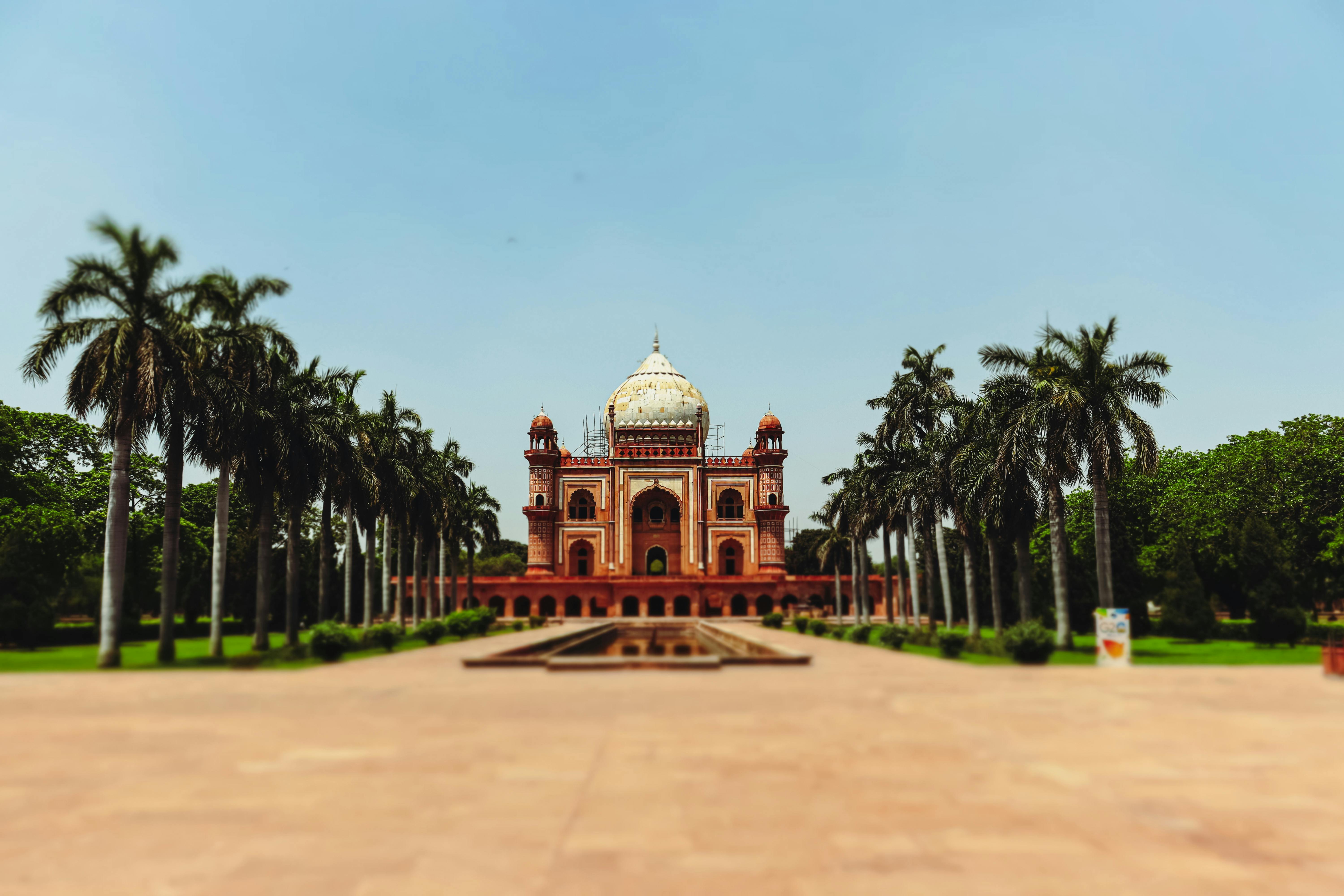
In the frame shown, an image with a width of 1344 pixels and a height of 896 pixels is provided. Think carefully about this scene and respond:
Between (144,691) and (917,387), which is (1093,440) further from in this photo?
(144,691)

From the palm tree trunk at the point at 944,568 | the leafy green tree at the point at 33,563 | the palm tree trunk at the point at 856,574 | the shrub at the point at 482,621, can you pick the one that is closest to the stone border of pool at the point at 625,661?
the shrub at the point at 482,621

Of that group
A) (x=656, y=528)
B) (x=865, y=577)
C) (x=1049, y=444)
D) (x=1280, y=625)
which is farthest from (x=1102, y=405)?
(x=656, y=528)

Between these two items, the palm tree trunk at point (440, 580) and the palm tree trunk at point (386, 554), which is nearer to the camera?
the palm tree trunk at point (386, 554)

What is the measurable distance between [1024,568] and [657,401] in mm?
45057

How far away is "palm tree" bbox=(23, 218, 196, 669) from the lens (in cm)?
2141

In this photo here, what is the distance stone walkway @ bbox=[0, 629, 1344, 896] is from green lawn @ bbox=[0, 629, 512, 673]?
7.75 meters

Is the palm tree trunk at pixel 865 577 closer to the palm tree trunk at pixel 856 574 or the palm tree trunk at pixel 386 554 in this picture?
the palm tree trunk at pixel 856 574

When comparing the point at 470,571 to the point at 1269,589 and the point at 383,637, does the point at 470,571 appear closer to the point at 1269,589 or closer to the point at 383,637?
the point at 383,637

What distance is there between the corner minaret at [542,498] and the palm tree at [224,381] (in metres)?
40.6

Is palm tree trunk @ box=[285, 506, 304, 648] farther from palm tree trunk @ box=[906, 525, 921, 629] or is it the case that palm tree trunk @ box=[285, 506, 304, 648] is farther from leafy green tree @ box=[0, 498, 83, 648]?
palm tree trunk @ box=[906, 525, 921, 629]

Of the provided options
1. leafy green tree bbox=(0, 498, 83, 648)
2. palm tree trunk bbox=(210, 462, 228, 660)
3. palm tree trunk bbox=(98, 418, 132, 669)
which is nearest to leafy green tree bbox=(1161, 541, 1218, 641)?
palm tree trunk bbox=(210, 462, 228, 660)

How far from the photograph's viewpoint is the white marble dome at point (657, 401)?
7231cm

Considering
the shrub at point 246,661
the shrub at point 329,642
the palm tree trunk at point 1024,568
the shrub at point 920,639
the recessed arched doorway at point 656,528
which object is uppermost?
the recessed arched doorway at point 656,528

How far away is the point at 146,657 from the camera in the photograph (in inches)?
1011
